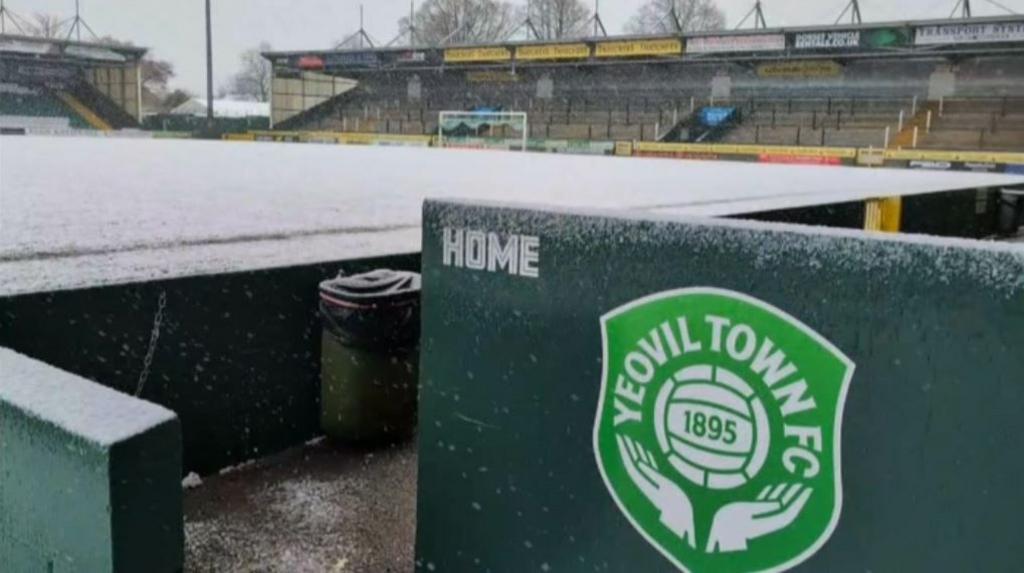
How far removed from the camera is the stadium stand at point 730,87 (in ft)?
79.9

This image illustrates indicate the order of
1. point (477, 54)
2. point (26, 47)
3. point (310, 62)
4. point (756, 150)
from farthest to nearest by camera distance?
point (310, 62), point (26, 47), point (477, 54), point (756, 150)

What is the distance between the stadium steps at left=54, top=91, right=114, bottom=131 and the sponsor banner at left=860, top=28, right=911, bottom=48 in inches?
1157

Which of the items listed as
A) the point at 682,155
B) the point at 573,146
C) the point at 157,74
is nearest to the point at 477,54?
the point at 573,146

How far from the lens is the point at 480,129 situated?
30703 millimetres

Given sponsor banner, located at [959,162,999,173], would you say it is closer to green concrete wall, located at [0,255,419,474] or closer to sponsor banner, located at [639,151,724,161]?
sponsor banner, located at [639,151,724,161]

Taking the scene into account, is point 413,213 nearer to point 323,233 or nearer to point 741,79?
point 323,233

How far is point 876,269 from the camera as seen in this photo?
136cm

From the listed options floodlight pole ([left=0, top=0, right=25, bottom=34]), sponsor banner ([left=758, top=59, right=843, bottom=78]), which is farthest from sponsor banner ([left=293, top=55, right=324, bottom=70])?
sponsor banner ([left=758, top=59, right=843, bottom=78])

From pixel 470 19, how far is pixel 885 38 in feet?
120

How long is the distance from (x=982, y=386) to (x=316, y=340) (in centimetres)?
247

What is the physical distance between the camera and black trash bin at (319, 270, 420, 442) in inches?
121

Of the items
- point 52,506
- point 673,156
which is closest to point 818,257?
point 52,506

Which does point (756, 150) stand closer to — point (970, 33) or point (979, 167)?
point (979, 167)

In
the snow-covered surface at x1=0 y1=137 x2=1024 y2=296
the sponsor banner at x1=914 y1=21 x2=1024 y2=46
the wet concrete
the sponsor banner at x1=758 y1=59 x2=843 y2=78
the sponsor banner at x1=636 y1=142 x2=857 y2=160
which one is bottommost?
the wet concrete
